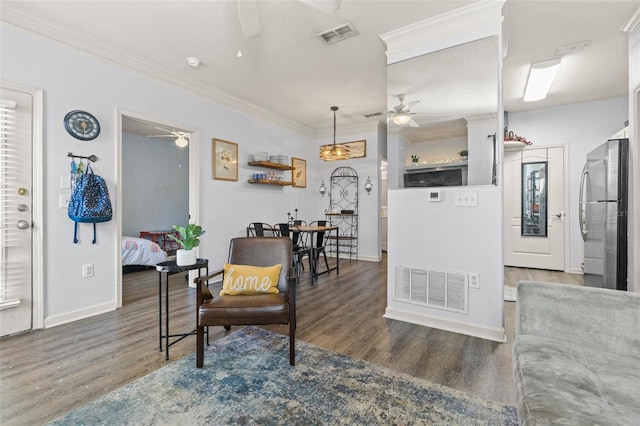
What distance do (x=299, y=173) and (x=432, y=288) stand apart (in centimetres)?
414

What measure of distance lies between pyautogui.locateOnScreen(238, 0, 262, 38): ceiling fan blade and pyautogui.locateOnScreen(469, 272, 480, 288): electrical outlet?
2.66 metres

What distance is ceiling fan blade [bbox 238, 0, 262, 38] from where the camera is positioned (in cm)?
194

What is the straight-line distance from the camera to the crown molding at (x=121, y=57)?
2590 millimetres

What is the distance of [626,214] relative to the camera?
2.88 meters

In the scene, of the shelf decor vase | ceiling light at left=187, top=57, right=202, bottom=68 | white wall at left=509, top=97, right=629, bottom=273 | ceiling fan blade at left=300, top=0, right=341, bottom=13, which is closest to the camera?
ceiling fan blade at left=300, top=0, right=341, bottom=13

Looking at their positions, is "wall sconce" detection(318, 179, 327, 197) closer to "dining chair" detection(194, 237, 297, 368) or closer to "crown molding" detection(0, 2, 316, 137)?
"crown molding" detection(0, 2, 316, 137)

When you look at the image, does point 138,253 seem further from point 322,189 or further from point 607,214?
point 607,214

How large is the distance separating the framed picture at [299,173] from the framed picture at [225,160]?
1494mm

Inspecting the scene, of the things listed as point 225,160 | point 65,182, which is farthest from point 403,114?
point 65,182

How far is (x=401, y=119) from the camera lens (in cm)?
293

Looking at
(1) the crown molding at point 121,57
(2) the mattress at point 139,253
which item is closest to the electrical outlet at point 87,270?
(2) the mattress at point 139,253

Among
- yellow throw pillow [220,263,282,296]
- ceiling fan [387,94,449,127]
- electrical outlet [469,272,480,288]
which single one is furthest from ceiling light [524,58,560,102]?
yellow throw pillow [220,263,282,296]

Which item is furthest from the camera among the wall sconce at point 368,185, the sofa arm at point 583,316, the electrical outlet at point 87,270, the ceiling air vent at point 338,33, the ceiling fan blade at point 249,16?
the wall sconce at point 368,185

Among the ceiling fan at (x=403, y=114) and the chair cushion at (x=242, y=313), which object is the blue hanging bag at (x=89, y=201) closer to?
the chair cushion at (x=242, y=313)
